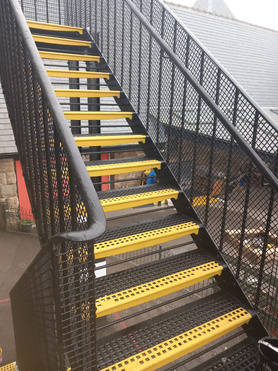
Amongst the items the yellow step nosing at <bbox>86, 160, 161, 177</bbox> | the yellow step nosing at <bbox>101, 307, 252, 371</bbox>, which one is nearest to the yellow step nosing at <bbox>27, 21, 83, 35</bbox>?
the yellow step nosing at <bbox>86, 160, 161, 177</bbox>

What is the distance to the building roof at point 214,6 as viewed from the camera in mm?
21766

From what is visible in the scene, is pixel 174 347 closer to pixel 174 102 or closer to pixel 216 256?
pixel 216 256

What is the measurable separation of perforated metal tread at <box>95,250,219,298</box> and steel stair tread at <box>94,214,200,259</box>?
0.19 m

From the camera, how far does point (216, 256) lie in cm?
265

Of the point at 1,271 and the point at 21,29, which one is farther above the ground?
the point at 21,29

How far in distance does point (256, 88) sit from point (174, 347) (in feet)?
42.8

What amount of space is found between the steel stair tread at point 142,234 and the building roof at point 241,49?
10.8 m

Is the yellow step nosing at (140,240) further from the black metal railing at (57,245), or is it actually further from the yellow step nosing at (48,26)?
the yellow step nosing at (48,26)

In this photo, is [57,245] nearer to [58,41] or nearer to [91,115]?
[91,115]

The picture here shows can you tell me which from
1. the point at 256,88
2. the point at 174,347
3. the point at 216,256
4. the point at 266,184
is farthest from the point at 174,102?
the point at 256,88

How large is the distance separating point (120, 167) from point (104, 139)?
1.12 ft

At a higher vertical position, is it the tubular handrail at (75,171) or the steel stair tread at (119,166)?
the tubular handrail at (75,171)

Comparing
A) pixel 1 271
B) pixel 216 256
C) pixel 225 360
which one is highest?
pixel 216 256

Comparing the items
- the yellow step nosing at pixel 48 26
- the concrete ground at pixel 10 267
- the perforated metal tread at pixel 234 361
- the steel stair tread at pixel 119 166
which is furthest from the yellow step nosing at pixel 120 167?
the concrete ground at pixel 10 267
